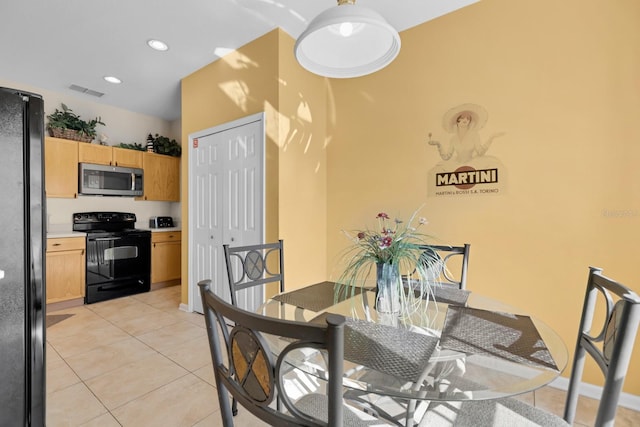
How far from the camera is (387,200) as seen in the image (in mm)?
2754

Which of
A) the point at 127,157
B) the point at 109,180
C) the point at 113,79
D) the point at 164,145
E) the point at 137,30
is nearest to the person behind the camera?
the point at 137,30

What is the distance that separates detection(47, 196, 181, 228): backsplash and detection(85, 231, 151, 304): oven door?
2.06 ft

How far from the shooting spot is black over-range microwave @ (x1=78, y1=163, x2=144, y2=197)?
3961 mm

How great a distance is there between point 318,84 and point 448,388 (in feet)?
9.64

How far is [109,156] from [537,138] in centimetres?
492

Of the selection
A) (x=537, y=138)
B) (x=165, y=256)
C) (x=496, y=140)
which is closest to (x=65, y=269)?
(x=165, y=256)

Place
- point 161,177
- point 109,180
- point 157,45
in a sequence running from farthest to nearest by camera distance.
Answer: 1. point 161,177
2. point 109,180
3. point 157,45

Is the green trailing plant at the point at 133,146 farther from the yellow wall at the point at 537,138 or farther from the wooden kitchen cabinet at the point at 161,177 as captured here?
the yellow wall at the point at 537,138

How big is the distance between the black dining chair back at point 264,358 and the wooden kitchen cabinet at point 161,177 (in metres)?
4.48

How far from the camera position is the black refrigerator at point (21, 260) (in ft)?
4.35

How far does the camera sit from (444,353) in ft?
3.27

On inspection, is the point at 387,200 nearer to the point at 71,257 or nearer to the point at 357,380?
the point at 357,380

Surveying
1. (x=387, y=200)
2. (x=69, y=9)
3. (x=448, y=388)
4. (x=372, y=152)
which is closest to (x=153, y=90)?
(x=69, y=9)

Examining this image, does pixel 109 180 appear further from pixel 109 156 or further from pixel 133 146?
pixel 133 146
